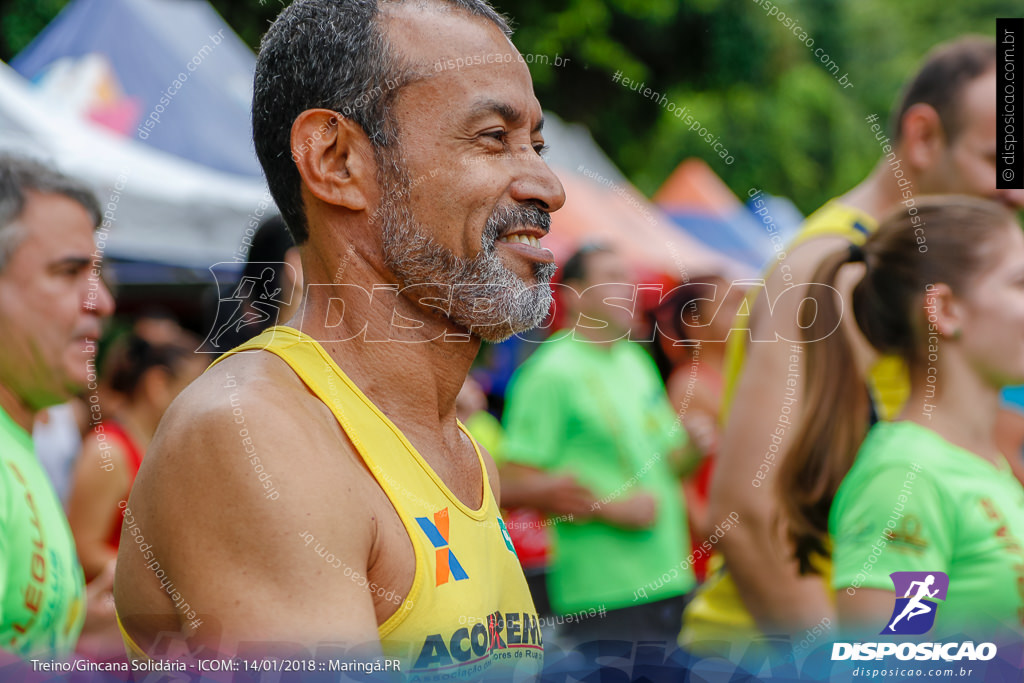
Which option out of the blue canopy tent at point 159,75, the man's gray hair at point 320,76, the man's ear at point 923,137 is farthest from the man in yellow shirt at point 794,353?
the blue canopy tent at point 159,75

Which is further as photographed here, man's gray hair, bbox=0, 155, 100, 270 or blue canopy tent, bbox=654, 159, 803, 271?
blue canopy tent, bbox=654, 159, 803, 271

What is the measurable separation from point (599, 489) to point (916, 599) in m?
2.21

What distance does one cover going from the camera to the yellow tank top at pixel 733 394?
2.79 m

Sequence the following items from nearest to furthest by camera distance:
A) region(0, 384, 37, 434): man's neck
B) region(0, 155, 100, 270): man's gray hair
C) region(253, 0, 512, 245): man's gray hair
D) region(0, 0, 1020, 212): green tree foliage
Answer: region(253, 0, 512, 245): man's gray hair → region(0, 155, 100, 270): man's gray hair → region(0, 384, 37, 434): man's neck → region(0, 0, 1020, 212): green tree foliage

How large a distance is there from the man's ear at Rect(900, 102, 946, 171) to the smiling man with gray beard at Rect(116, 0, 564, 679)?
1.91m

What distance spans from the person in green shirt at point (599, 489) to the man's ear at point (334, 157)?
2971 mm

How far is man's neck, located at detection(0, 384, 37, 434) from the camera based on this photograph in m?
2.40

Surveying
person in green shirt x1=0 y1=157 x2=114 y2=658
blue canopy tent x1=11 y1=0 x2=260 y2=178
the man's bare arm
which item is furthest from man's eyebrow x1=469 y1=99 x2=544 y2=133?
blue canopy tent x1=11 y1=0 x2=260 y2=178

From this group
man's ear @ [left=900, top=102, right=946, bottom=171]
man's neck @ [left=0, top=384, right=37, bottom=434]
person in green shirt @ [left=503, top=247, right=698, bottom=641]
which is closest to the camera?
man's neck @ [left=0, top=384, right=37, bottom=434]

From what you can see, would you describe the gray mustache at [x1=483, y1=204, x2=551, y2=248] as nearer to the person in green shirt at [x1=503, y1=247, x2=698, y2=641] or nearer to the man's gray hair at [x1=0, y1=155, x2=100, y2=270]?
the man's gray hair at [x1=0, y1=155, x2=100, y2=270]

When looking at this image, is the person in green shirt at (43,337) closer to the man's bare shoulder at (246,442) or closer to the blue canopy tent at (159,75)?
the man's bare shoulder at (246,442)

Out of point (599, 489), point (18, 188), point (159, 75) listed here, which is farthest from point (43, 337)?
point (159, 75)

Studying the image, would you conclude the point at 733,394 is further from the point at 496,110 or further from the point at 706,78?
the point at 706,78

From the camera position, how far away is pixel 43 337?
238 cm
